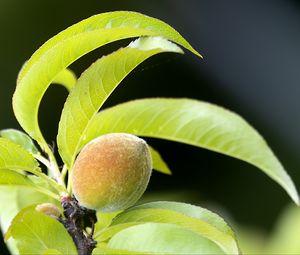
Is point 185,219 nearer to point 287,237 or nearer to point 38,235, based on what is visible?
point 38,235

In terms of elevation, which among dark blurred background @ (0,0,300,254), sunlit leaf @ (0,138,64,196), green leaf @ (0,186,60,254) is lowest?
dark blurred background @ (0,0,300,254)

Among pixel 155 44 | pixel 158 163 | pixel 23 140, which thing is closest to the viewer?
pixel 155 44

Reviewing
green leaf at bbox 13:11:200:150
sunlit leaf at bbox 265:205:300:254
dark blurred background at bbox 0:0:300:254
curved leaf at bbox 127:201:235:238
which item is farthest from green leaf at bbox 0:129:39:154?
dark blurred background at bbox 0:0:300:254

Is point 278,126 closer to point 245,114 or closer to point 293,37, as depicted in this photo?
point 245,114

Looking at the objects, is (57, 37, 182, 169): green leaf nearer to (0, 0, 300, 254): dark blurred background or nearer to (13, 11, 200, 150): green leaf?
(13, 11, 200, 150): green leaf

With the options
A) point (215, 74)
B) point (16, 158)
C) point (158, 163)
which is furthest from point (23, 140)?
point (215, 74)
